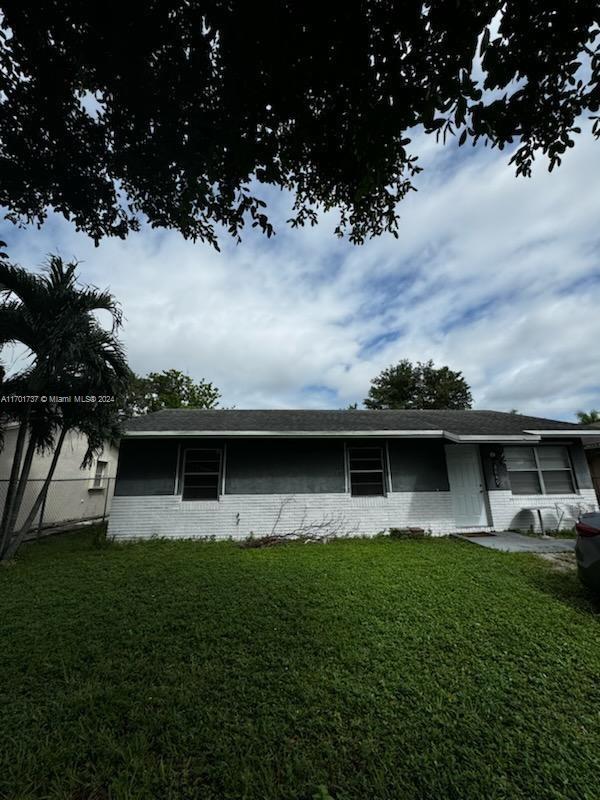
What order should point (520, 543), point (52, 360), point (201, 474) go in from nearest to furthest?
1. point (52, 360)
2. point (520, 543)
3. point (201, 474)

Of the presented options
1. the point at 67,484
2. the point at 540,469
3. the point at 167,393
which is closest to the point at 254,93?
the point at 540,469

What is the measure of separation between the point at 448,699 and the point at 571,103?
528cm

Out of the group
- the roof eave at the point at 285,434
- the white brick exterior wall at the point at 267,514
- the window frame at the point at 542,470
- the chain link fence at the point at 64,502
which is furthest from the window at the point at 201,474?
the window frame at the point at 542,470

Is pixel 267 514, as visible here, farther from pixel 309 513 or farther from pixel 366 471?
pixel 366 471

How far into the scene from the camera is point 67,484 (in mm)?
12039

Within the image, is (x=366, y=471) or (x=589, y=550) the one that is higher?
(x=366, y=471)

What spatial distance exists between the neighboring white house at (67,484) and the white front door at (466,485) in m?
9.20

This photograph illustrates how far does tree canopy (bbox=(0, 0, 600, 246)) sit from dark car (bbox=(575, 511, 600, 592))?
416 centimetres

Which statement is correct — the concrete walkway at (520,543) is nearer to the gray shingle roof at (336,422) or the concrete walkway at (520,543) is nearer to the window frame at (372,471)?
the window frame at (372,471)

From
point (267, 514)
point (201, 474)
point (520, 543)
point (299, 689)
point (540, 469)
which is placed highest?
point (540, 469)

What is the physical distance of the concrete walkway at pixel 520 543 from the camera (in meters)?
7.01

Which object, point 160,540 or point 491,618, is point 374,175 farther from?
point 160,540

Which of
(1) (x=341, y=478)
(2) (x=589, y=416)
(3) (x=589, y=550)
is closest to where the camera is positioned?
(3) (x=589, y=550)

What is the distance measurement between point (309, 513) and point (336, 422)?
277 centimetres
